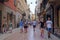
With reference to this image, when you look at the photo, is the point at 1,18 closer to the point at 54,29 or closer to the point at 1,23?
the point at 1,23

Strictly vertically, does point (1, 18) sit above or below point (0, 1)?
below

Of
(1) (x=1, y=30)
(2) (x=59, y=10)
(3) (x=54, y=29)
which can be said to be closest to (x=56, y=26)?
(3) (x=54, y=29)

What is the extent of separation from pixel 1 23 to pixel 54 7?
25.8 feet

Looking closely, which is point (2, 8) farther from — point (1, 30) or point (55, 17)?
point (55, 17)

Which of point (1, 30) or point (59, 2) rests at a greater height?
point (59, 2)

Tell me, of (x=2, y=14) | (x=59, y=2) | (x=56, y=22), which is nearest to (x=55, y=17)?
(x=56, y=22)

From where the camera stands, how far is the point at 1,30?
87.1 ft

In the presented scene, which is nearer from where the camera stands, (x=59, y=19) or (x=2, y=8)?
(x=59, y=19)

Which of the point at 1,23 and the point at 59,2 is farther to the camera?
the point at 1,23

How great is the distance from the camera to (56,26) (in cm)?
2544

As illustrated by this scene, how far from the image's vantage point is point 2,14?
2748 cm

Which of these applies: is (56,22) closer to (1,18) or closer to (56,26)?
(56,26)

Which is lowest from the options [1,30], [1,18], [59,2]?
[1,30]

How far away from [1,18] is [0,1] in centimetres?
261
